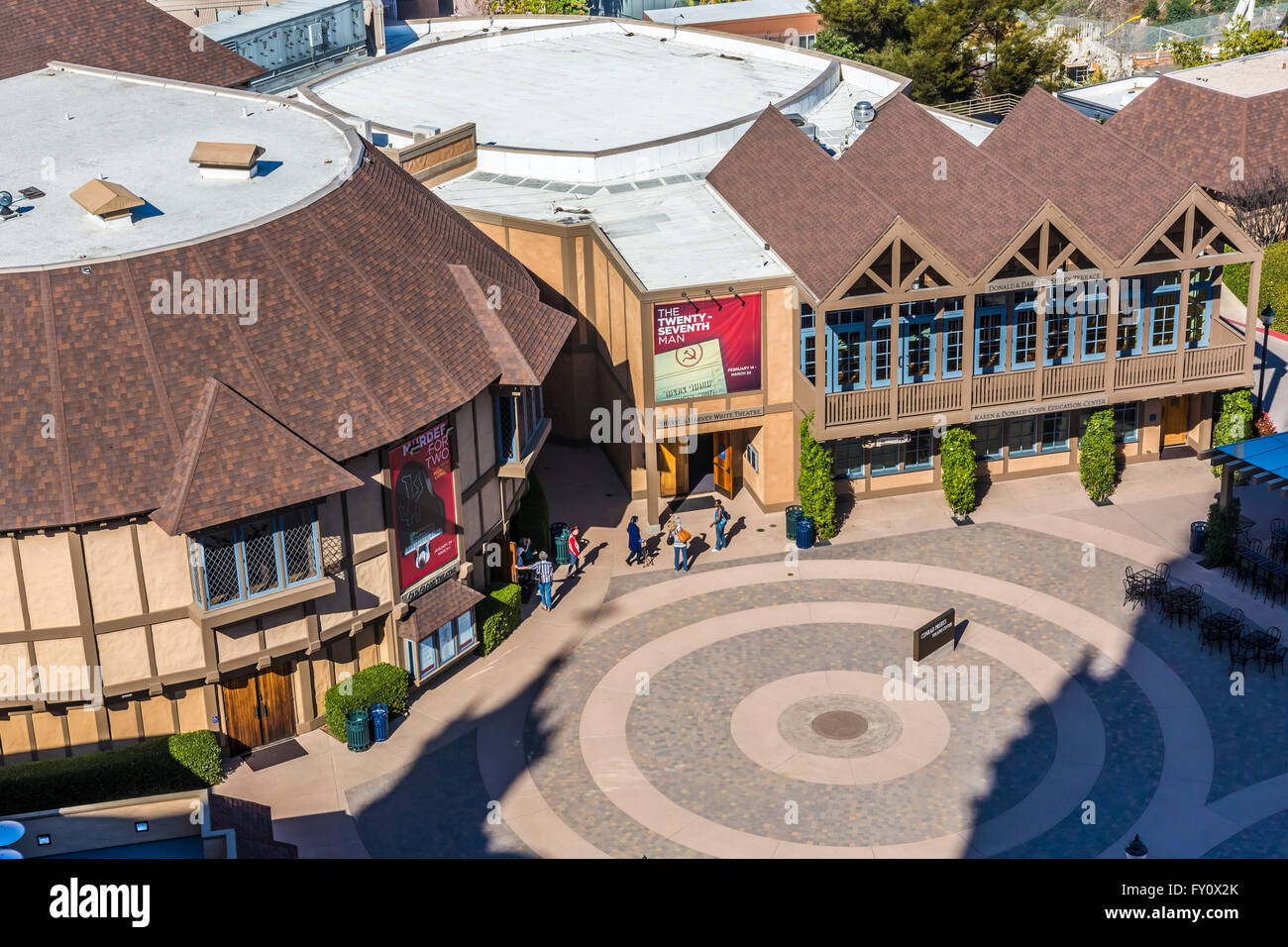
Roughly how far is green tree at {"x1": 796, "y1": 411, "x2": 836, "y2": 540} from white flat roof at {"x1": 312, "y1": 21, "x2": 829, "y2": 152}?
1620 cm

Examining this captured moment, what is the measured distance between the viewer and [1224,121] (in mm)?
58844

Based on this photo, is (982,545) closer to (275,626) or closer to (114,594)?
(275,626)

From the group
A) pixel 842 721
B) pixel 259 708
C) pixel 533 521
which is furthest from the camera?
pixel 533 521

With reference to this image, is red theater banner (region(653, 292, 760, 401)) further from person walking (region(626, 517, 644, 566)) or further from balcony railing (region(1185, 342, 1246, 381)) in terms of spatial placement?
balcony railing (region(1185, 342, 1246, 381))

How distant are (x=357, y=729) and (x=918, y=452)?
20.2 metres

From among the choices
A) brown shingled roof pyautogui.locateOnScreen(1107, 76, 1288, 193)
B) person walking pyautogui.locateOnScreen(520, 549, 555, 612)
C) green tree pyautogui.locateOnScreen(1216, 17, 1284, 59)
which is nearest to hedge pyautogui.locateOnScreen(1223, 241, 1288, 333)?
brown shingled roof pyautogui.locateOnScreen(1107, 76, 1288, 193)

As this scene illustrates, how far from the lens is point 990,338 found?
42.6 meters

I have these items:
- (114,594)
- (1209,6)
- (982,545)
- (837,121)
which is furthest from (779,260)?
(1209,6)

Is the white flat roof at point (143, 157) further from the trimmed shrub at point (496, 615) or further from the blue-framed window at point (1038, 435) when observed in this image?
the blue-framed window at point (1038, 435)

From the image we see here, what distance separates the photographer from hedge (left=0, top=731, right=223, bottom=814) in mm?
30344

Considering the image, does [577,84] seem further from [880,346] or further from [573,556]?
[573,556]

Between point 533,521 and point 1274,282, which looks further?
point 1274,282

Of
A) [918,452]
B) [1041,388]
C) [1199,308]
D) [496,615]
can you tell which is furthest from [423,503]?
[1199,308]
